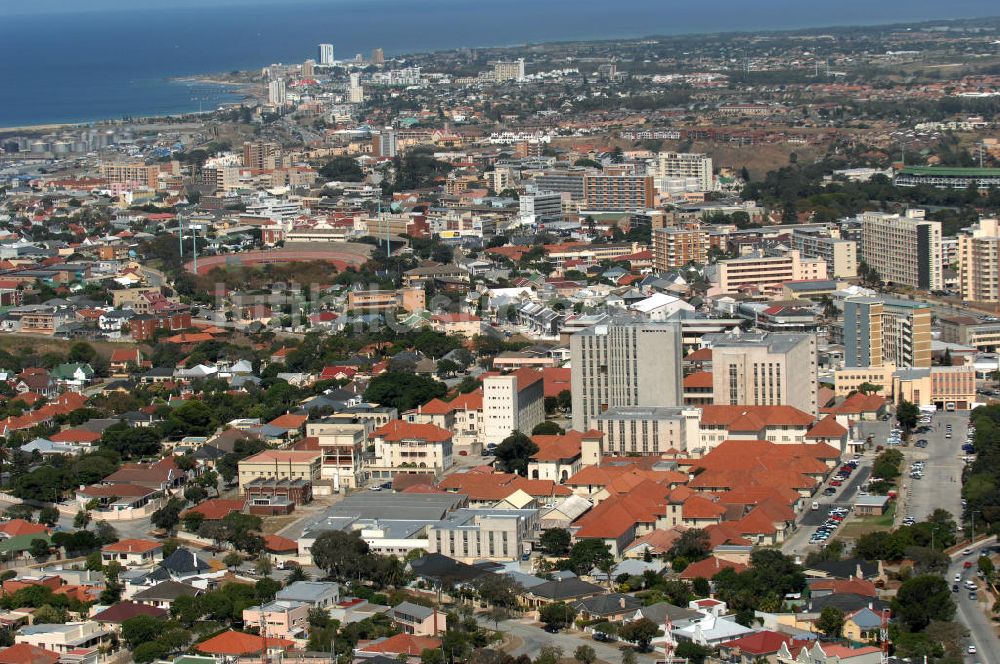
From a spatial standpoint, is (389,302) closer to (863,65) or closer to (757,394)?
(757,394)

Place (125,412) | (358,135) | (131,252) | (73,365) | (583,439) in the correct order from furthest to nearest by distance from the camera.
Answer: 1. (358,135)
2. (131,252)
3. (73,365)
4. (125,412)
5. (583,439)

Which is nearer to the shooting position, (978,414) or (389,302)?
(978,414)

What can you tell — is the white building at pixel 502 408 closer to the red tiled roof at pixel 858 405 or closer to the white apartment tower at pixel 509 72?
the red tiled roof at pixel 858 405

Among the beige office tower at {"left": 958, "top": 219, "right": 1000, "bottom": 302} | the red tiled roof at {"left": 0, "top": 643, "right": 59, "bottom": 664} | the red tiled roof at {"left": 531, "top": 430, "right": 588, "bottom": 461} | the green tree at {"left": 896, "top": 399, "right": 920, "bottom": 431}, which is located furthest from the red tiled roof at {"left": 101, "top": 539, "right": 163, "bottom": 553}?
the beige office tower at {"left": 958, "top": 219, "right": 1000, "bottom": 302}

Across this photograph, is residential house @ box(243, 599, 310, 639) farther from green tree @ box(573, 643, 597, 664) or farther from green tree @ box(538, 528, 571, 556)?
green tree @ box(538, 528, 571, 556)

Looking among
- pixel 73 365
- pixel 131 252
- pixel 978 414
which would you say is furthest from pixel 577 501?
pixel 131 252

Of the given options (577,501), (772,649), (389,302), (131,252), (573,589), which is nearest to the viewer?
(772,649)

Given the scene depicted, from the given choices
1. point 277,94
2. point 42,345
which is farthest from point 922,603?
point 277,94
